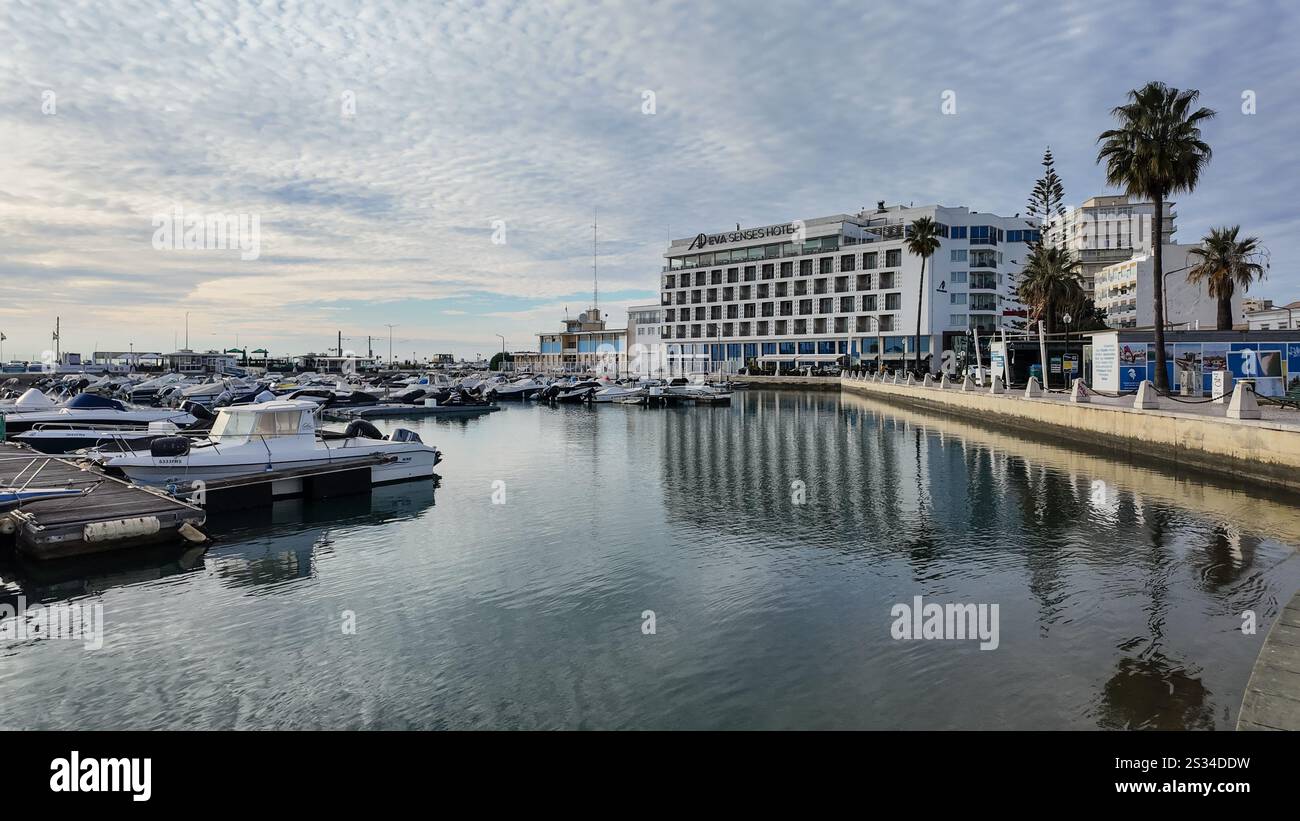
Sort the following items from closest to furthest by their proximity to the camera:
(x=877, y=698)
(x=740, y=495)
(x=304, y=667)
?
(x=877, y=698) < (x=304, y=667) < (x=740, y=495)

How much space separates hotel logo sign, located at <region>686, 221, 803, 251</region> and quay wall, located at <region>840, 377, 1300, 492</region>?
2882 inches

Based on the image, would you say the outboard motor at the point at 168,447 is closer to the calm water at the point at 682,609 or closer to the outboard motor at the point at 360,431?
the calm water at the point at 682,609

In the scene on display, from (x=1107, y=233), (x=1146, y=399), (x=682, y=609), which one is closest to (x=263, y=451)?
(x=682, y=609)

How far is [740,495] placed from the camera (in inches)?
988

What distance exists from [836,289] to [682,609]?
102 meters

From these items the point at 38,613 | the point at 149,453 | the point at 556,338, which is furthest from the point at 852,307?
the point at 38,613

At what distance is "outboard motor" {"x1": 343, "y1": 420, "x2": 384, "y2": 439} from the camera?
27.5m

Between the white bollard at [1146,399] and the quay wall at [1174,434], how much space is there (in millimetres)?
487

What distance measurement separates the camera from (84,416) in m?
33.7

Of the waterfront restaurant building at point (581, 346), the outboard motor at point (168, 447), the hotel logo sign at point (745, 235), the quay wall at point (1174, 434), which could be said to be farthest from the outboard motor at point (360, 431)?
the waterfront restaurant building at point (581, 346)
